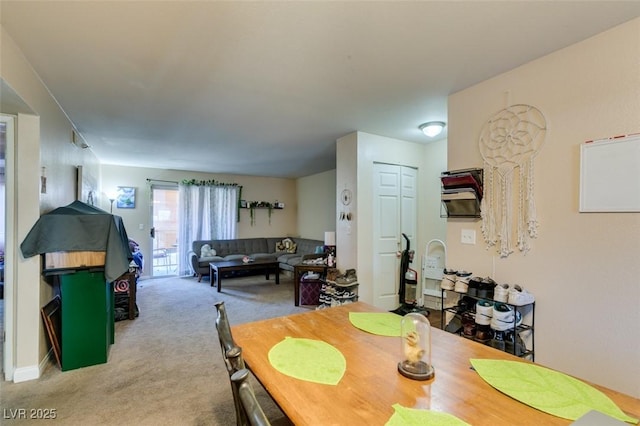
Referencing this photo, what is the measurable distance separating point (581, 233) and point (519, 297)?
57 centimetres

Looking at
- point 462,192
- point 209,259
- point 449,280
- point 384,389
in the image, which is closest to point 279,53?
point 462,192

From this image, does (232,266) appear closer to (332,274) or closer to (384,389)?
(332,274)

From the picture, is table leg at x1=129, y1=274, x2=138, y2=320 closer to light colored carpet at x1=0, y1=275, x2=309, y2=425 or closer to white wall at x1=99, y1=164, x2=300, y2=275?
light colored carpet at x1=0, y1=275, x2=309, y2=425

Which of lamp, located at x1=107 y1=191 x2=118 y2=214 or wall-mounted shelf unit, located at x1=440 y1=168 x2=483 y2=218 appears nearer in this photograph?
wall-mounted shelf unit, located at x1=440 y1=168 x2=483 y2=218

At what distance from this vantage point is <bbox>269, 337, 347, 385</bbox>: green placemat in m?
1.07

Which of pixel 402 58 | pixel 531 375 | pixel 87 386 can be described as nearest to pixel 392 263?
pixel 402 58

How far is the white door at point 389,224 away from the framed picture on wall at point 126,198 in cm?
528

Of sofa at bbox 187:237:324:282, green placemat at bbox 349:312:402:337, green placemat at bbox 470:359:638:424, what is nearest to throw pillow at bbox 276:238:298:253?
sofa at bbox 187:237:324:282

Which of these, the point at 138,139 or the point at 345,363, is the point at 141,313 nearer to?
the point at 138,139

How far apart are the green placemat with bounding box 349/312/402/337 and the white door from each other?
91.0 inches

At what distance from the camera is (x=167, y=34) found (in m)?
1.84

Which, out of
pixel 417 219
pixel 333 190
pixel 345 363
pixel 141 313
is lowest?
Answer: pixel 141 313

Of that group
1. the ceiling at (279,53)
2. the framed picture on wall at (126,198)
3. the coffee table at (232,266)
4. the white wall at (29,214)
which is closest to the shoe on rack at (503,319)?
the ceiling at (279,53)

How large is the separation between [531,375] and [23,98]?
340cm
